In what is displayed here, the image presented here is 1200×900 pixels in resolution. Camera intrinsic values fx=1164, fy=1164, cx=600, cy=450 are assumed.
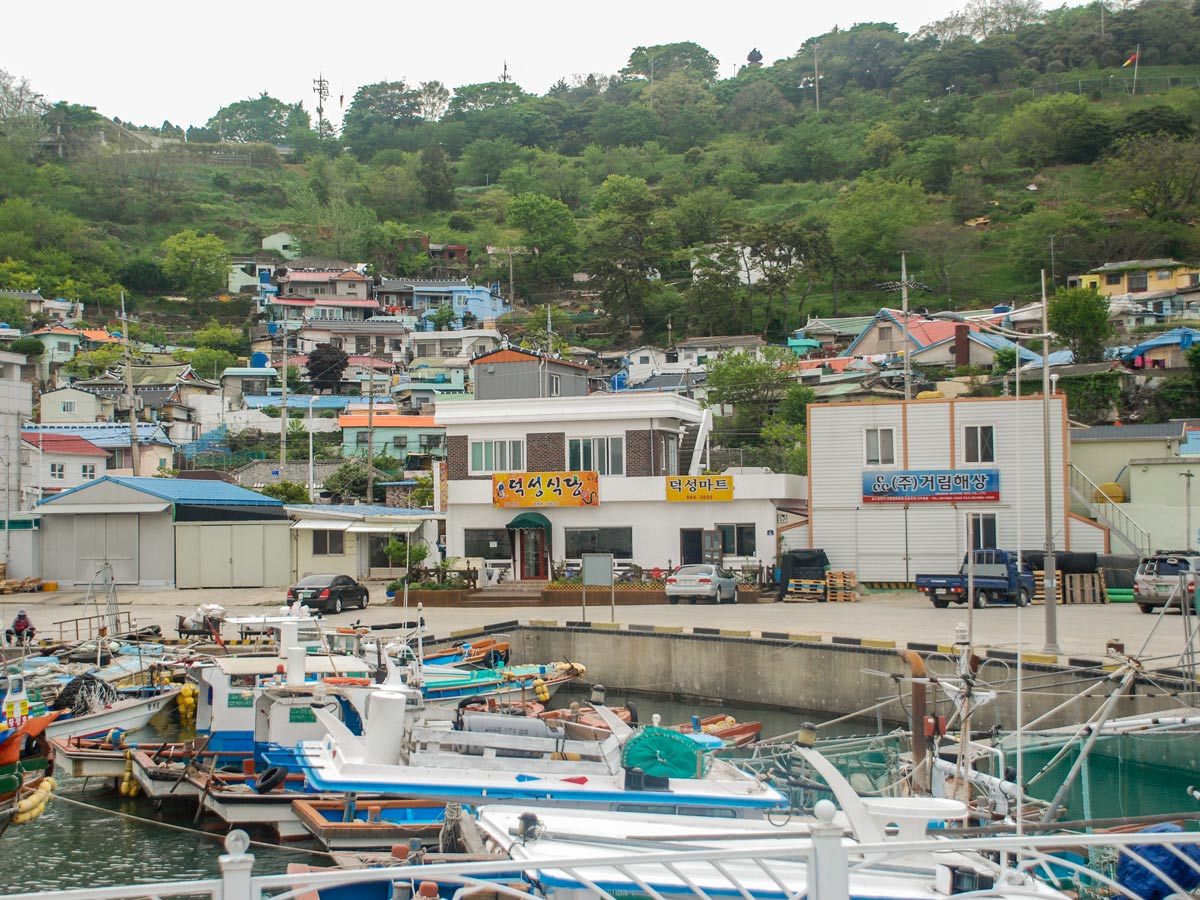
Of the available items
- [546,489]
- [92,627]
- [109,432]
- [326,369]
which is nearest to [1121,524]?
[546,489]

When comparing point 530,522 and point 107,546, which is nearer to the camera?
point 530,522

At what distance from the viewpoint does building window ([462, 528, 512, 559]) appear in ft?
137

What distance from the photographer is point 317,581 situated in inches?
1439

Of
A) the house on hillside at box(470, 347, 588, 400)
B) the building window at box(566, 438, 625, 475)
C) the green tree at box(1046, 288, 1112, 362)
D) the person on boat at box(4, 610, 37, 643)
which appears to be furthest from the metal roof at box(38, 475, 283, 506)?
the green tree at box(1046, 288, 1112, 362)

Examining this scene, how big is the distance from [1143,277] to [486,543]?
2487 inches

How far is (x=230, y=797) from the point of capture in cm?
1794

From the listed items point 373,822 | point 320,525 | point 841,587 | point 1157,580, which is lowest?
point 373,822

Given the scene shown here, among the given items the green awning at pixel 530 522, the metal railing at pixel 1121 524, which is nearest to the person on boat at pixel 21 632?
the green awning at pixel 530 522

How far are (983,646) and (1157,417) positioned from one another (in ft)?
130

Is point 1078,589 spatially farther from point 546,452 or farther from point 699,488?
point 546,452

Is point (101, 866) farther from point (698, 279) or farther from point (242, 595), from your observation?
point (698, 279)

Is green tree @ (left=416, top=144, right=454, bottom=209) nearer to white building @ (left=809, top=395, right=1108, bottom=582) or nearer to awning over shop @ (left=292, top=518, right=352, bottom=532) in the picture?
awning over shop @ (left=292, top=518, right=352, bottom=532)

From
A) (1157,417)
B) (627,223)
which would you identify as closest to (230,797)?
(1157,417)

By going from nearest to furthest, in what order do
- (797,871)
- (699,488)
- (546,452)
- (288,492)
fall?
(797,871) → (699,488) → (546,452) → (288,492)
